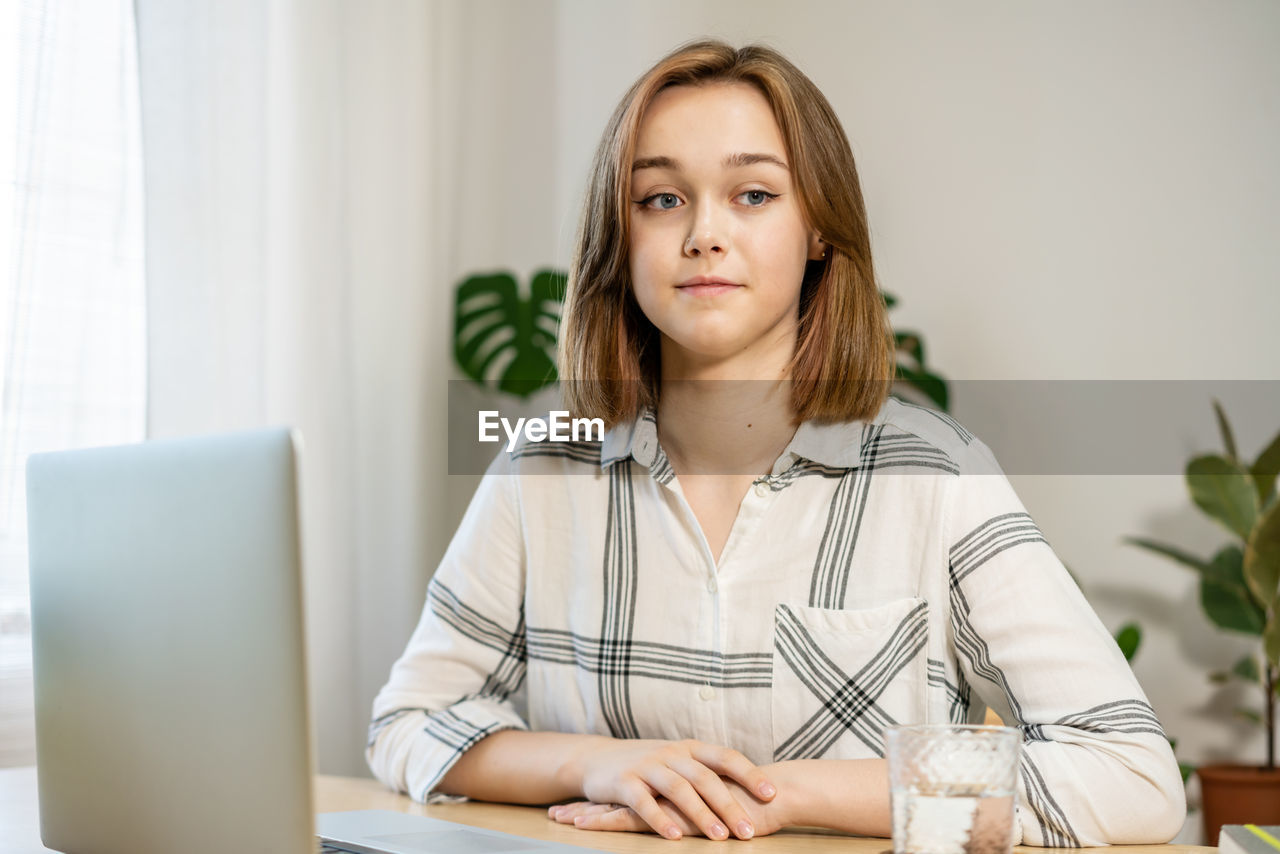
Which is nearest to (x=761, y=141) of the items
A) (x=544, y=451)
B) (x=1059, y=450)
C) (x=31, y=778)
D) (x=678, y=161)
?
(x=678, y=161)

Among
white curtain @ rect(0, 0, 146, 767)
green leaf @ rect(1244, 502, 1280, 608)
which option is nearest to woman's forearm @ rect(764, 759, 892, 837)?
white curtain @ rect(0, 0, 146, 767)

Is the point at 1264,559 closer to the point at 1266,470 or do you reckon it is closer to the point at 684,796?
the point at 1266,470

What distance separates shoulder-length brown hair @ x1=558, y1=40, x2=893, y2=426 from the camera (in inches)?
44.5

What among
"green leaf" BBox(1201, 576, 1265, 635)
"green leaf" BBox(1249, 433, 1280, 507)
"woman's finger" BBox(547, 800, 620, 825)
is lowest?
"green leaf" BBox(1201, 576, 1265, 635)

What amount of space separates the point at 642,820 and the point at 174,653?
0.43 meters

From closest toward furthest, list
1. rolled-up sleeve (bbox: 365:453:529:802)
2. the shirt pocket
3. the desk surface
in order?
the desk surface → the shirt pocket → rolled-up sleeve (bbox: 365:453:529:802)

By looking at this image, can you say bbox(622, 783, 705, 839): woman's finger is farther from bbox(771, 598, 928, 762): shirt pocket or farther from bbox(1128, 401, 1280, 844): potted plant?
bbox(1128, 401, 1280, 844): potted plant

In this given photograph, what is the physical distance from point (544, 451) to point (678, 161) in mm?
360

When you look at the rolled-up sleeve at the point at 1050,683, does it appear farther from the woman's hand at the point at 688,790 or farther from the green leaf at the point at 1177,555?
the green leaf at the point at 1177,555

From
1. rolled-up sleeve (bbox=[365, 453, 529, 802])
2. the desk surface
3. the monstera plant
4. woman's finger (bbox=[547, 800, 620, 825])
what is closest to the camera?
the desk surface

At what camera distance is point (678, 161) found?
3.65 ft

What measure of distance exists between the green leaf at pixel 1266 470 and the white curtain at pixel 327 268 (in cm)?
154
